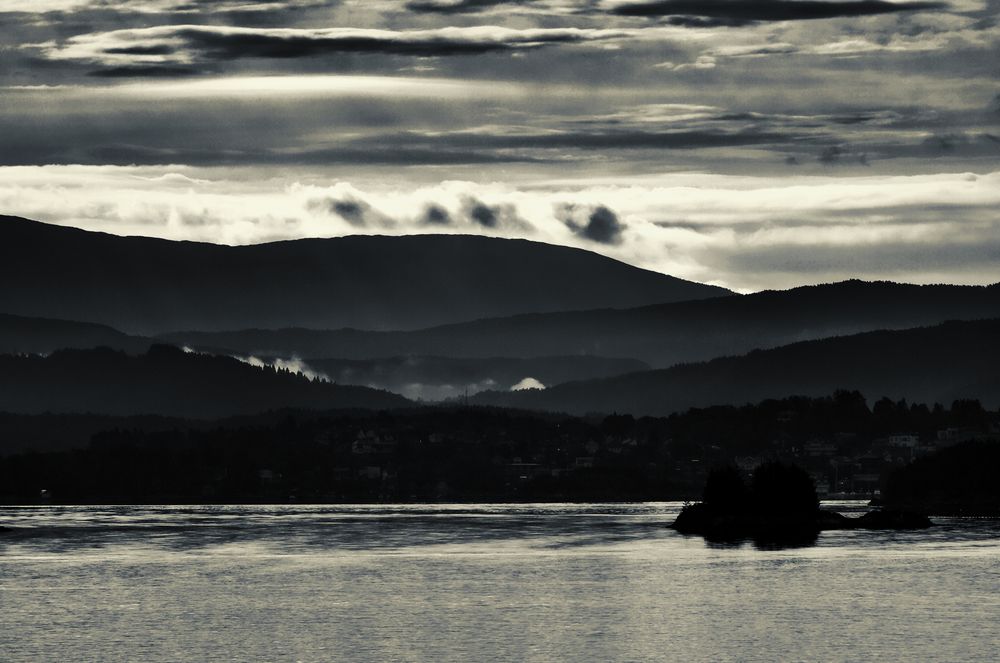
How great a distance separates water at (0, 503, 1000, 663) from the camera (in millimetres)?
115625

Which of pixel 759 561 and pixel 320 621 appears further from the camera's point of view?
pixel 759 561

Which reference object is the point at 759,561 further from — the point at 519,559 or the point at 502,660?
the point at 502,660

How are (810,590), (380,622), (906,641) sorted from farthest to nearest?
(810,590) → (380,622) → (906,641)

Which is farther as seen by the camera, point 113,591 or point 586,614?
point 113,591

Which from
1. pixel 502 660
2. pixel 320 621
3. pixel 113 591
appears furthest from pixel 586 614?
pixel 113 591

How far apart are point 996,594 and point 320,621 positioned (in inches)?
1935

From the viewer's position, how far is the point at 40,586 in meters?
162

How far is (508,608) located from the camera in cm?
13938

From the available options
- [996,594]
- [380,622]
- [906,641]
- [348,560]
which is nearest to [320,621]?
[380,622]

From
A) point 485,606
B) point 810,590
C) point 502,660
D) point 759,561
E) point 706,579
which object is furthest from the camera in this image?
point 759,561

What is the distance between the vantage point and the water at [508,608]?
115625mm

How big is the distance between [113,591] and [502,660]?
55837 mm

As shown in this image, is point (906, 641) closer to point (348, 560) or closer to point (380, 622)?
point (380, 622)

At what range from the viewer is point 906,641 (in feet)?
387
